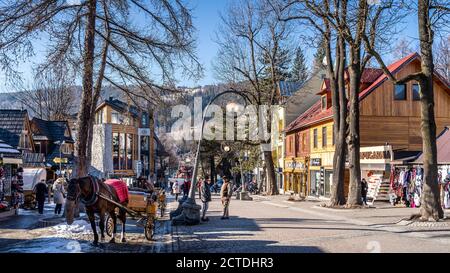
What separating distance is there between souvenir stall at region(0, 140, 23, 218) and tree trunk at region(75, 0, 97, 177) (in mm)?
3710

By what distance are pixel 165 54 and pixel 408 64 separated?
76.3 feet

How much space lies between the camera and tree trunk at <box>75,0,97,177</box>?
1795 centimetres

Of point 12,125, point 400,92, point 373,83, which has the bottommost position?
point 12,125

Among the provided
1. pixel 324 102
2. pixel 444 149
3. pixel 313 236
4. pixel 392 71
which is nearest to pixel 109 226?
pixel 313 236

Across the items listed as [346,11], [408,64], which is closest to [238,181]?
[408,64]

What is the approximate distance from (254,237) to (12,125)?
102 ft

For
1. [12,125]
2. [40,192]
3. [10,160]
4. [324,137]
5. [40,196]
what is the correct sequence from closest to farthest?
[10,160] < [40,196] < [40,192] < [12,125] < [324,137]

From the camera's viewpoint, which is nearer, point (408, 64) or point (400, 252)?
point (400, 252)

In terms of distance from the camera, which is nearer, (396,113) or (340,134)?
(340,134)

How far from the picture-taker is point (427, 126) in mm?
19266

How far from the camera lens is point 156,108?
20594mm

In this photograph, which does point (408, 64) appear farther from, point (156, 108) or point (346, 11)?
point (156, 108)

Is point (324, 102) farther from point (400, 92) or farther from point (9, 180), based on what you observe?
point (9, 180)

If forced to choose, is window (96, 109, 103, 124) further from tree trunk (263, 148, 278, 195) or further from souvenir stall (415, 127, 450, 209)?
souvenir stall (415, 127, 450, 209)
